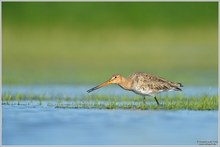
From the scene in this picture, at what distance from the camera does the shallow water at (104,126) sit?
11398 mm

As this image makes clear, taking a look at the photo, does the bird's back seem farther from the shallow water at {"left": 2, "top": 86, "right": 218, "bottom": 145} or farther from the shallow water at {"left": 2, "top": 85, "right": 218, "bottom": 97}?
the shallow water at {"left": 2, "top": 85, "right": 218, "bottom": 97}

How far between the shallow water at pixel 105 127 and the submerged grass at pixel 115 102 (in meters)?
0.36

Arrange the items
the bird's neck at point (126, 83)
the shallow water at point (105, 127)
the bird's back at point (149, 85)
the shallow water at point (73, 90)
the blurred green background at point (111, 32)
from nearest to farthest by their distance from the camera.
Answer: the shallow water at point (105, 127), the bird's back at point (149, 85), the bird's neck at point (126, 83), the shallow water at point (73, 90), the blurred green background at point (111, 32)

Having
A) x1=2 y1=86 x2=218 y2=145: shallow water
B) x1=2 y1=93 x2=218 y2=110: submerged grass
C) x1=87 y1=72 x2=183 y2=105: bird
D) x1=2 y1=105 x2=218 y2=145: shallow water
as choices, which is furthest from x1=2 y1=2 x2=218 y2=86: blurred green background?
x1=2 y1=105 x2=218 y2=145: shallow water

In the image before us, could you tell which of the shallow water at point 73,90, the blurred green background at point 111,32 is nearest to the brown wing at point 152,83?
the shallow water at point 73,90

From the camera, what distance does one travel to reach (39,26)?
27.6 meters

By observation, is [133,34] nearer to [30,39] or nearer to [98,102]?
[30,39]

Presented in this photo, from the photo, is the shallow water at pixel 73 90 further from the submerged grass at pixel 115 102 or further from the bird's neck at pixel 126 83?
the bird's neck at pixel 126 83

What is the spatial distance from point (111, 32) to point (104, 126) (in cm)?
1599

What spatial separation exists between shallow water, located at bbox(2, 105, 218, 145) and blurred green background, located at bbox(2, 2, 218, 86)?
416 inches

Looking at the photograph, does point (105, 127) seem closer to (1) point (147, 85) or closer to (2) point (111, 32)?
(1) point (147, 85)

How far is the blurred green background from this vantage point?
25.3 meters

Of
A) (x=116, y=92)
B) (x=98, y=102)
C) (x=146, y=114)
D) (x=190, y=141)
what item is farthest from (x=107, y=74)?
(x=190, y=141)

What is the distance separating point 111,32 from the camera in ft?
92.5
